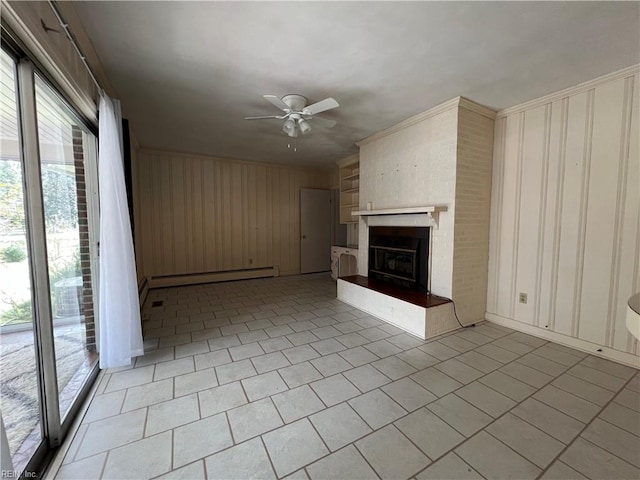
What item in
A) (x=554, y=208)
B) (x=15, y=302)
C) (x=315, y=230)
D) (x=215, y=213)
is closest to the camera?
(x=15, y=302)

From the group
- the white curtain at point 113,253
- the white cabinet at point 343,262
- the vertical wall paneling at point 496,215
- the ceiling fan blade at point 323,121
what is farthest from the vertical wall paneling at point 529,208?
the white curtain at point 113,253

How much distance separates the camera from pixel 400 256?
3553mm

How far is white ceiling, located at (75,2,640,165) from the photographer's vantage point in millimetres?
1613

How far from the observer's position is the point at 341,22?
1.70 m

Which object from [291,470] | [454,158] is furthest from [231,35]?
[291,470]

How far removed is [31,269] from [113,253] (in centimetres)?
75

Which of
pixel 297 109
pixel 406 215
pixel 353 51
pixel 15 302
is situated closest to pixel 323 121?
pixel 297 109

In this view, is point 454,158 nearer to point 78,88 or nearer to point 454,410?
A: point 454,410

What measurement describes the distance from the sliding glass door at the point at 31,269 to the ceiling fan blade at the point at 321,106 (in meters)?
1.79

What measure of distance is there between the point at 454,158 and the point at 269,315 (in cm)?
285

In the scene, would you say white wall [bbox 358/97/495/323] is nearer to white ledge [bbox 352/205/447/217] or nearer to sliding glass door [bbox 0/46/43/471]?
white ledge [bbox 352/205/447/217]

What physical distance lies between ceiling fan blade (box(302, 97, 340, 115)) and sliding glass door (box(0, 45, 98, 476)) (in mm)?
1786

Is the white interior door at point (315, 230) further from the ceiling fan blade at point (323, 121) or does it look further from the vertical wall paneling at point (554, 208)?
the vertical wall paneling at point (554, 208)

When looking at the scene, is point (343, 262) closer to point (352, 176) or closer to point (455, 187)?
point (352, 176)
